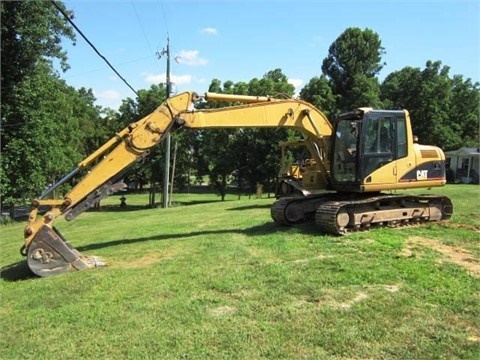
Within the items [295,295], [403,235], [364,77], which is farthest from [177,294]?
[364,77]

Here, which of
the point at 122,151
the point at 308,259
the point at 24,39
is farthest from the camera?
the point at 24,39

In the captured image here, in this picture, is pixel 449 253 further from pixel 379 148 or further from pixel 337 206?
pixel 379 148

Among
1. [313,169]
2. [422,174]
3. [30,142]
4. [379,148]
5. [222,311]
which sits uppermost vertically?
[30,142]

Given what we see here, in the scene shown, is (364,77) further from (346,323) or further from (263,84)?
(346,323)

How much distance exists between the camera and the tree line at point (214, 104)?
955 inches

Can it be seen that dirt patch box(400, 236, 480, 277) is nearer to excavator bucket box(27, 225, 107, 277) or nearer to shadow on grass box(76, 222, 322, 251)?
shadow on grass box(76, 222, 322, 251)

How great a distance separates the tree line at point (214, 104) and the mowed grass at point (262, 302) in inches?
658

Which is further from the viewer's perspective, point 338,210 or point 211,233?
point 211,233

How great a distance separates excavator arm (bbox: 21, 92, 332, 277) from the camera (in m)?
8.14

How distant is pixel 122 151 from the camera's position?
898cm

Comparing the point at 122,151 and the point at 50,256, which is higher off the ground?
the point at 122,151

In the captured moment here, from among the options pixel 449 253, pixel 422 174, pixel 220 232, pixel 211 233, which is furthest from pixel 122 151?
pixel 422 174

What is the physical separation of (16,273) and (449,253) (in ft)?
24.3

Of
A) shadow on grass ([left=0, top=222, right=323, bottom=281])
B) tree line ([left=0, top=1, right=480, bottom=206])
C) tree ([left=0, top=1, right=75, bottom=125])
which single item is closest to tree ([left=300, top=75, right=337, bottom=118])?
tree line ([left=0, top=1, right=480, bottom=206])
